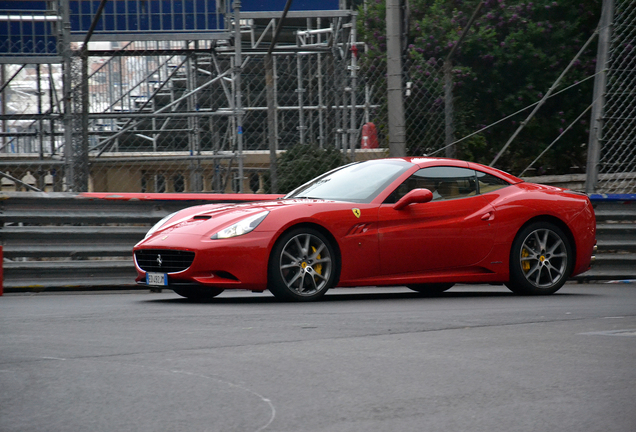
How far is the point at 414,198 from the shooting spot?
8484 millimetres

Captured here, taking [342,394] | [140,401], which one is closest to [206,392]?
[140,401]

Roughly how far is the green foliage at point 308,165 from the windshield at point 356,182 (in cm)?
274

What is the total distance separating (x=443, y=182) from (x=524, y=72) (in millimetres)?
12276

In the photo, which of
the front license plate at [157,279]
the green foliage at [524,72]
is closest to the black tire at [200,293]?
the front license plate at [157,279]

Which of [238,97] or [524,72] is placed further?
[524,72]

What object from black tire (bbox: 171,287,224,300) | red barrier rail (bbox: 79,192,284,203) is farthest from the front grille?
red barrier rail (bbox: 79,192,284,203)

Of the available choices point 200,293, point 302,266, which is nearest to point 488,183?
point 302,266

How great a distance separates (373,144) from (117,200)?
743 centimetres

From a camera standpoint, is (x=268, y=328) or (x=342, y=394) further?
(x=268, y=328)

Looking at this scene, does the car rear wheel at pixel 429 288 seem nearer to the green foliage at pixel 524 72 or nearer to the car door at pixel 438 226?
the car door at pixel 438 226

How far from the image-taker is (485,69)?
20.7 metres

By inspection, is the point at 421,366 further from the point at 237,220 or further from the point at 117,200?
the point at 117,200

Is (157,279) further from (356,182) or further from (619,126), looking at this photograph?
(619,126)

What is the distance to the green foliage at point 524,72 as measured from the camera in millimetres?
20016
